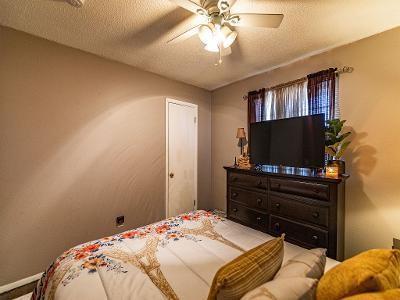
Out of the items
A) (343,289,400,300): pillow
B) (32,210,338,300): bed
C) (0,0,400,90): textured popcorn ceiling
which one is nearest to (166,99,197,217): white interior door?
(0,0,400,90): textured popcorn ceiling

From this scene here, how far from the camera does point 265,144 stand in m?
2.58

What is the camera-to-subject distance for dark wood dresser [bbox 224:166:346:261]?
1.76 m

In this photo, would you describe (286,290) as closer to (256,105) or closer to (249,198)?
(249,198)

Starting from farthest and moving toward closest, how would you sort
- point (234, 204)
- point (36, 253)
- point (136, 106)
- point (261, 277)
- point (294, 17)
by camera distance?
point (136, 106)
point (234, 204)
point (36, 253)
point (294, 17)
point (261, 277)

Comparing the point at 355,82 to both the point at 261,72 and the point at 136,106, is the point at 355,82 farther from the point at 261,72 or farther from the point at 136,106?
the point at 136,106

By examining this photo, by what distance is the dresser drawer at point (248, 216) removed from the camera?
2.23 metres

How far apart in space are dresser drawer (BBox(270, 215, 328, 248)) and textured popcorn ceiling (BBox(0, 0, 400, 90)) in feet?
6.34

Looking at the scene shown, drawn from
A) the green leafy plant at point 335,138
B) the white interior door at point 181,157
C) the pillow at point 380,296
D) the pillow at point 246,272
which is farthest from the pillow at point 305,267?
the white interior door at point 181,157

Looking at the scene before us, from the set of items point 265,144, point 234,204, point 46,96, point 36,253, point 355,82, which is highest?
point 355,82

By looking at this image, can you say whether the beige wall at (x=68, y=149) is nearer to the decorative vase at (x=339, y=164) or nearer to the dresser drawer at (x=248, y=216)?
the dresser drawer at (x=248, y=216)

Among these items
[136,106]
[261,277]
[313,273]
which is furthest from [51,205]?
[313,273]

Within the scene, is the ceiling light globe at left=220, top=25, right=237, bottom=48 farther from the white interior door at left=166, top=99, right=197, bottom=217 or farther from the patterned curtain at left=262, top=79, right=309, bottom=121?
the white interior door at left=166, top=99, right=197, bottom=217

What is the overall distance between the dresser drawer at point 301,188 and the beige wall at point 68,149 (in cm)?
175

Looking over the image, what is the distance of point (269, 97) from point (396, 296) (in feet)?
8.62
